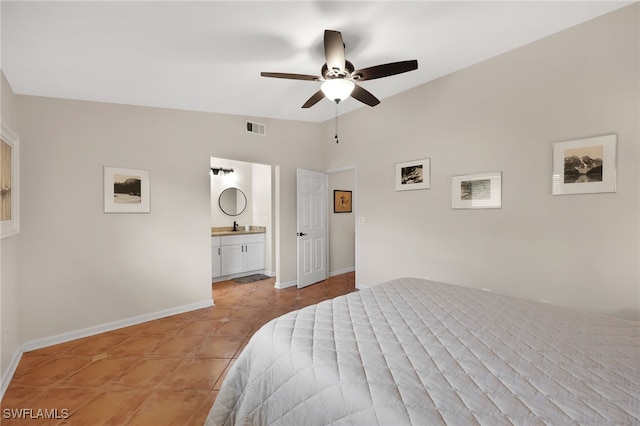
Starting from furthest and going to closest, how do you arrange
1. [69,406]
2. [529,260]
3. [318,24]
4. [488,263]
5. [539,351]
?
1. [488,263]
2. [529,260]
3. [318,24]
4. [69,406]
5. [539,351]

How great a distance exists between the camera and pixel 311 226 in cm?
467

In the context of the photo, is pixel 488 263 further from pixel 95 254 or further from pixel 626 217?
pixel 95 254

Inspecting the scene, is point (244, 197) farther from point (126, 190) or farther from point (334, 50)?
point (334, 50)

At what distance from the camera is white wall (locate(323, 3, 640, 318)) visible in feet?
7.07

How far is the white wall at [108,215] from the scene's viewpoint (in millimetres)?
2672

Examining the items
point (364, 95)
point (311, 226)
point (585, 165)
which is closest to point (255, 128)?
point (311, 226)

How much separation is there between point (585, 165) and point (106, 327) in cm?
493

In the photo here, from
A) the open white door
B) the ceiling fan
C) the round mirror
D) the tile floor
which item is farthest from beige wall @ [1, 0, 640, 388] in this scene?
the round mirror

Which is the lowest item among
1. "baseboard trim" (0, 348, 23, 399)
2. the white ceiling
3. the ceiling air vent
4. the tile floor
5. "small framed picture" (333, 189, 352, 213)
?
the tile floor

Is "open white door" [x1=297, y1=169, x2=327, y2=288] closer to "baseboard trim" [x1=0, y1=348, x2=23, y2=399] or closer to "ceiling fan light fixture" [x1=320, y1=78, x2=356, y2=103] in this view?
"ceiling fan light fixture" [x1=320, y1=78, x2=356, y2=103]

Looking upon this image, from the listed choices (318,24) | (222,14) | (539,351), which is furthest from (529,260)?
(222,14)

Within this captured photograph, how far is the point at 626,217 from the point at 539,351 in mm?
1853

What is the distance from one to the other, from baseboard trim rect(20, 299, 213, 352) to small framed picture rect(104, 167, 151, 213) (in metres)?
1.26

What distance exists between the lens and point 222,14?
6.35 ft
